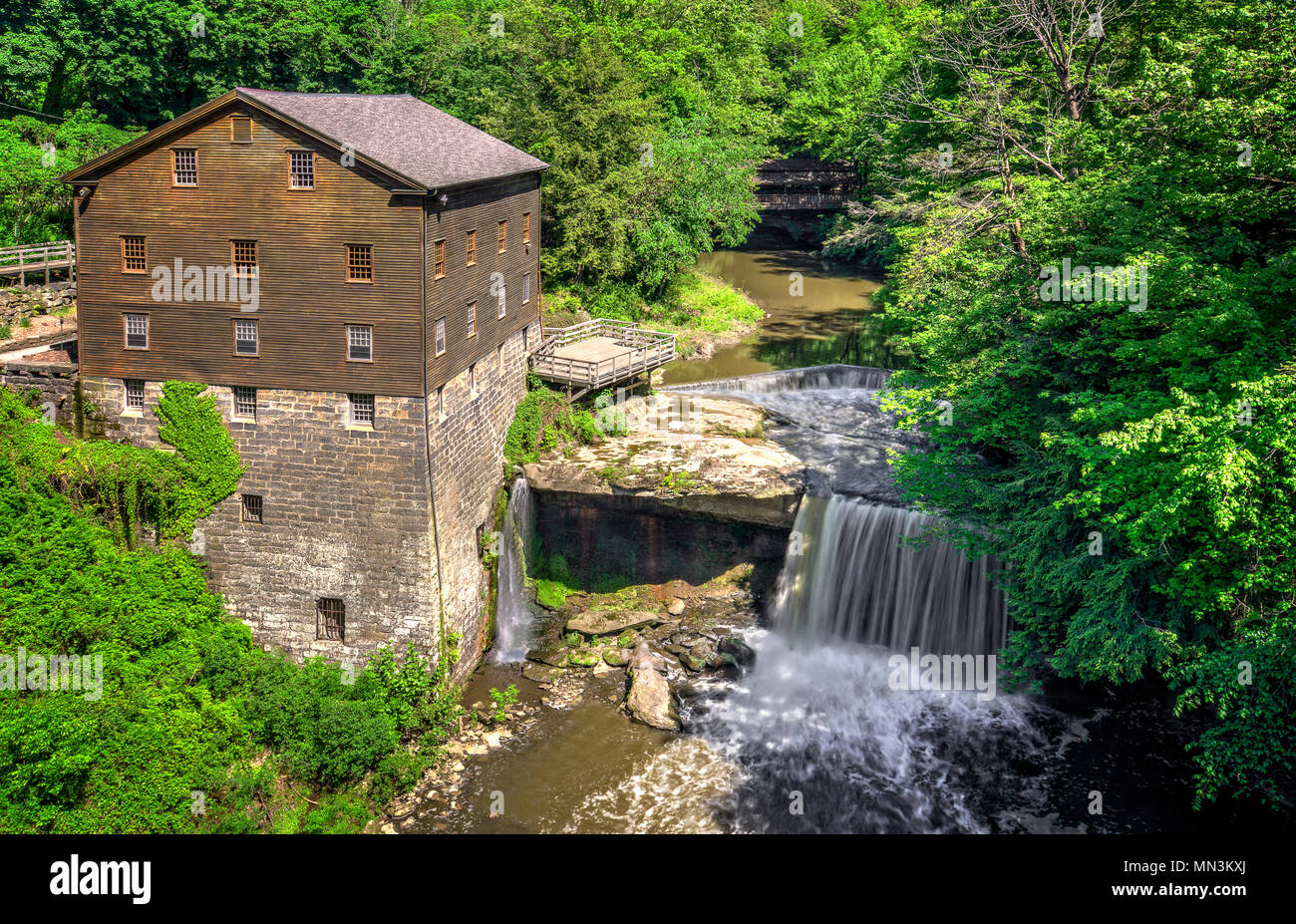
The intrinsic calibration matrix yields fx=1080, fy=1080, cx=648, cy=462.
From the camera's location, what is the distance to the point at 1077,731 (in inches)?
1155

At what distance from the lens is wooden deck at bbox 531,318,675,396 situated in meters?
39.2

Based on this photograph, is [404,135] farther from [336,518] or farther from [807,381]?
[807,381]

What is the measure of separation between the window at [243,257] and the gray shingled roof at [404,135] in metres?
3.88

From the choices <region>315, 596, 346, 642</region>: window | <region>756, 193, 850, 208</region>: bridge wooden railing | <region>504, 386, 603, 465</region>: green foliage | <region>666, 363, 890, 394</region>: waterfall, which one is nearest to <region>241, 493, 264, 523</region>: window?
<region>315, 596, 346, 642</region>: window

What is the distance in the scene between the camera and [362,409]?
30.6 m

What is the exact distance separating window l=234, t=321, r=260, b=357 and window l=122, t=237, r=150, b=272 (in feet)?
10.4

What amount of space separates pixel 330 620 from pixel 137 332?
1001 centimetres

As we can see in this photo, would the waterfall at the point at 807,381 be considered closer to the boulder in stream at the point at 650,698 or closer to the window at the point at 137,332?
the boulder in stream at the point at 650,698

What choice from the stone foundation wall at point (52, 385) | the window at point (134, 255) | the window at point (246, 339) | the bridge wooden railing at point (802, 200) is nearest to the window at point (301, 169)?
the window at point (246, 339)

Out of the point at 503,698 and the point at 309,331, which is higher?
the point at 309,331

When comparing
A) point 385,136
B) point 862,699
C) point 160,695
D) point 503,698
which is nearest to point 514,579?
point 503,698

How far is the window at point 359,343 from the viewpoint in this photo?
29984 mm

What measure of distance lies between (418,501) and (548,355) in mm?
10589

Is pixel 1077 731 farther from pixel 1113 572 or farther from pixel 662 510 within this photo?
Answer: pixel 662 510
